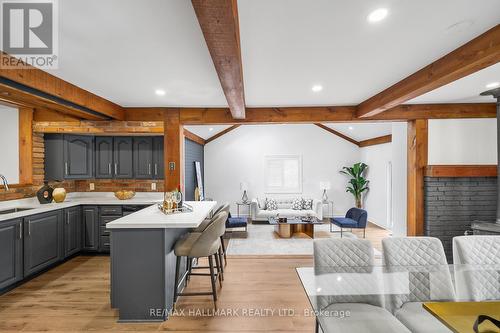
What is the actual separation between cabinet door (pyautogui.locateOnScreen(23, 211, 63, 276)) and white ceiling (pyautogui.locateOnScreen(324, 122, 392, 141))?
619 cm

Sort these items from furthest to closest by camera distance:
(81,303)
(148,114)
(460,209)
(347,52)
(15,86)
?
(148,114) < (460,209) < (81,303) < (15,86) < (347,52)

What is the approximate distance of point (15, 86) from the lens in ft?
7.82

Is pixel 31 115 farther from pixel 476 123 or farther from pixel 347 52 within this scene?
pixel 476 123

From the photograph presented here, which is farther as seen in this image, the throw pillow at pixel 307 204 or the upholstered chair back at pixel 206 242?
the throw pillow at pixel 307 204

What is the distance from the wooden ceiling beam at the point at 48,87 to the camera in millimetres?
2295

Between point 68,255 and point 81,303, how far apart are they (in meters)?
1.46

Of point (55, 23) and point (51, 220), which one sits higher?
point (55, 23)

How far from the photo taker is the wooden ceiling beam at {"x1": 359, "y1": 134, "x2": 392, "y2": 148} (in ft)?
20.0

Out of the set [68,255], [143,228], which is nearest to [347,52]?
[143,228]

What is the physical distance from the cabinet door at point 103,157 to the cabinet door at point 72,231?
746 mm

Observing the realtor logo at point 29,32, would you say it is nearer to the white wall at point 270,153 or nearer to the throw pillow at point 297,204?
the white wall at point 270,153

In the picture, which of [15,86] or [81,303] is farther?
[81,303]

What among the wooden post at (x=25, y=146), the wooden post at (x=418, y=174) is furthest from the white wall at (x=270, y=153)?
the wooden post at (x=25, y=146)

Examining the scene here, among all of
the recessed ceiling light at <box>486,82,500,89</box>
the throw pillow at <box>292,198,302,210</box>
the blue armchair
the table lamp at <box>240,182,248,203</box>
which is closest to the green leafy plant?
the throw pillow at <box>292,198,302,210</box>
